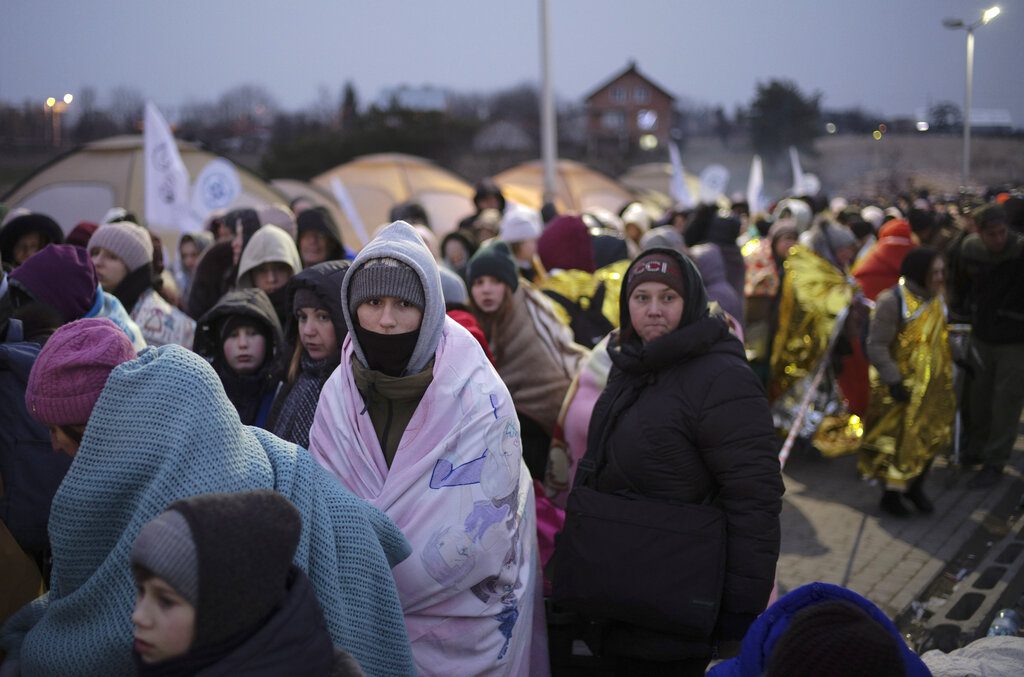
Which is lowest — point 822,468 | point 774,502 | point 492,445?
point 822,468

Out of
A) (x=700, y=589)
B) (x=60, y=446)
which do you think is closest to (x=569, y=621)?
(x=700, y=589)

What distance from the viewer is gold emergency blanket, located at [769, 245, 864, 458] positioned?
27.2ft

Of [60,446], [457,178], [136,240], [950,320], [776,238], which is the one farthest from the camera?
[457,178]

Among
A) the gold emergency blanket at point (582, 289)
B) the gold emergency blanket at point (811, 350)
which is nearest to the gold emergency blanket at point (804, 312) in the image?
the gold emergency blanket at point (811, 350)

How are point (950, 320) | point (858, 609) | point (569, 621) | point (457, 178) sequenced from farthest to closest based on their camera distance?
point (457, 178) < point (950, 320) < point (569, 621) < point (858, 609)

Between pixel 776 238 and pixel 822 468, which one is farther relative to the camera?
pixel 776 238

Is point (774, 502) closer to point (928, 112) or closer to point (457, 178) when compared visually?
point (928, 112)

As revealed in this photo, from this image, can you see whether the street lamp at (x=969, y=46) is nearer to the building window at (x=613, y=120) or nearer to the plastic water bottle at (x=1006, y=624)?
the plastic water bottle at (x=1006, y=624)

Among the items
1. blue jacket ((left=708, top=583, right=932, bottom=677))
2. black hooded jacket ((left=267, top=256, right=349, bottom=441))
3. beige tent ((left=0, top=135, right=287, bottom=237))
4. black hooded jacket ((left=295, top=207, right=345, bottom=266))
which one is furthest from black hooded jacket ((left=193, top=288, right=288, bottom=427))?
beige tent ((left=0, top=135, right=287, bottom=237))

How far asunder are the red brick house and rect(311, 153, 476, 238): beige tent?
44575 mm

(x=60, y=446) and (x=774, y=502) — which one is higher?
(x=60, y=446)

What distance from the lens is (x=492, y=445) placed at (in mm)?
2988

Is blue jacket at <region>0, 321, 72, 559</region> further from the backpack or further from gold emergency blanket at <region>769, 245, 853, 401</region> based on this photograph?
gold emergency blanket at <region>769, 245, 853, 401</region>

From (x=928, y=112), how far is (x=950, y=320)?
665 cm
